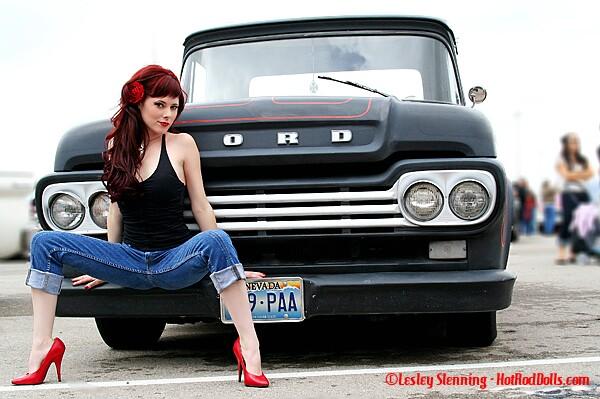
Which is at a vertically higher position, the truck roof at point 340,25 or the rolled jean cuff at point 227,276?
the truck roof at point 340,25

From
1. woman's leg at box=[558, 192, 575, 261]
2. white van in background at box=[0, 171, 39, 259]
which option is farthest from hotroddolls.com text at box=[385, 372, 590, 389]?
white van in background at box=[0, 171, 39, 259]

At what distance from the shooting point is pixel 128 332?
5.92 meters

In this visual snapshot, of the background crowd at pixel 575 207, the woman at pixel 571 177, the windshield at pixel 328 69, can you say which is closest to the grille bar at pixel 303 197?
the windshield at pixel 328 69

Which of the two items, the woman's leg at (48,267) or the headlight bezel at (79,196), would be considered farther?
the headlight bezel at (79,196)

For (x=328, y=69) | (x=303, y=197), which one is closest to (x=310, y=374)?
(x=303, y=197)

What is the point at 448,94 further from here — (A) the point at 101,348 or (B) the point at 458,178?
(A) the point at 101,348

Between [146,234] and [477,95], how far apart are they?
2.64 metres

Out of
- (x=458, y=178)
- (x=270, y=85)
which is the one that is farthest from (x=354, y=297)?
(x=270, y=85)

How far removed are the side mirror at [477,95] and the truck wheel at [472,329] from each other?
1592mm

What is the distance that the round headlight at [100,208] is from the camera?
5.15 m

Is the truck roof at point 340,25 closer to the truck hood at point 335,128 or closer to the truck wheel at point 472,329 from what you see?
the truck hood at point 335,128

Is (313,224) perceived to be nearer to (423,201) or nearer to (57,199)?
(423,201)

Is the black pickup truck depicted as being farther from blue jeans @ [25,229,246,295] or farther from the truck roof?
the truck roof

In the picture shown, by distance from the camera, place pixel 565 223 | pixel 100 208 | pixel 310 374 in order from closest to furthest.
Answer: pixel 310 374 → pixel 100 208 → pixel 565 223
